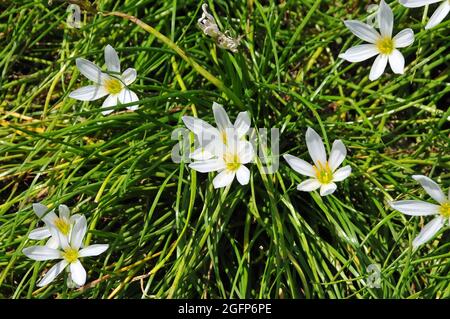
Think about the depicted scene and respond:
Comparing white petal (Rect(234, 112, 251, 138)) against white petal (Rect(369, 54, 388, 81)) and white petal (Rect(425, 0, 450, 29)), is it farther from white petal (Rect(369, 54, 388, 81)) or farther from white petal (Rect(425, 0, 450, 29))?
white petal (Rect(425, 0, 450, 29))

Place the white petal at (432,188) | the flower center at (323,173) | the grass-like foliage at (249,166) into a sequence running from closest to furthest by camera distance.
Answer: the white petal at (432,188) → the flower center at (323,173) → the grass-like foliage at (249,166)

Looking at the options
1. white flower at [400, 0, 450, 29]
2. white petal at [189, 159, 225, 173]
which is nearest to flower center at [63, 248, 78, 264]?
white petal at [189, 159, 225, 173]

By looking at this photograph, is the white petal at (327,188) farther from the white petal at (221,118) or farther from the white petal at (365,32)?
the white petal at (365,32)

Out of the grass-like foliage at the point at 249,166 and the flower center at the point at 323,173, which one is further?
the grass-like foliage at the point at 249,166

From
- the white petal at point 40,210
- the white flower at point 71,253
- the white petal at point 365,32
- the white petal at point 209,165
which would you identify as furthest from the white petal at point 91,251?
the white petal at point 365,32

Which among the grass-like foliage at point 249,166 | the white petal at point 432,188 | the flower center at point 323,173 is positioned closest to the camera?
the white petal at point 432,188

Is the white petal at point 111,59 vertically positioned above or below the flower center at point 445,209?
above
